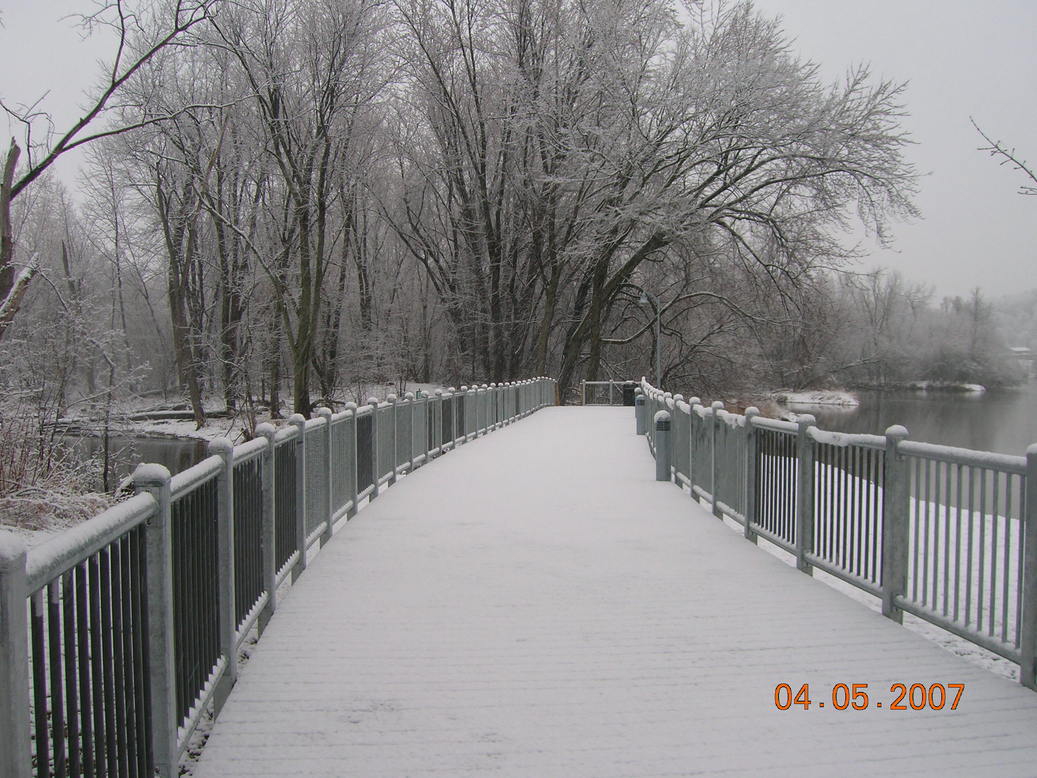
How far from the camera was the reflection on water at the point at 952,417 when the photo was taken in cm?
2970

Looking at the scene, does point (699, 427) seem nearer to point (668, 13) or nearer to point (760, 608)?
point (760, 608)

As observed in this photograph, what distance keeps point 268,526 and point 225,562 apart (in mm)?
1219

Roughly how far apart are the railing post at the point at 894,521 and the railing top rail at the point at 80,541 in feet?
14.0

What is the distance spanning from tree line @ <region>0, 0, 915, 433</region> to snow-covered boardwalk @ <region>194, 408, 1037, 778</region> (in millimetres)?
15411

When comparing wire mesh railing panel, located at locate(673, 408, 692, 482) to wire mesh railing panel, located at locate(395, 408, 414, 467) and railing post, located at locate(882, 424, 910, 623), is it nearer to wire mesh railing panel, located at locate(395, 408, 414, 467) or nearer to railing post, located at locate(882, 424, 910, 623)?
wire mesh railing panel, located at locate(395, 408, 414, 467)

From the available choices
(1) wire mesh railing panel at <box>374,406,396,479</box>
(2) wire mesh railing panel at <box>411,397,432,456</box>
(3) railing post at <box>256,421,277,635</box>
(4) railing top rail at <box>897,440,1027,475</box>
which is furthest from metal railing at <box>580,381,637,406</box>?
(4) railing top rail at <box>897,440,1027,475</box>

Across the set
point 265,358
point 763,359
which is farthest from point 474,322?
point 763,359

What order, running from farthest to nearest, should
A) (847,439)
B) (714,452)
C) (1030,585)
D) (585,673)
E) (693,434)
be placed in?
1. (693,434)
2. (714,452)
3. (847,439)
4. (585,673)
5. (1030,585)

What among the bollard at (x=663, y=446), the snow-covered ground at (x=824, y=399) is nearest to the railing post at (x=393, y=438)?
the bollard at (x=663, y=446)

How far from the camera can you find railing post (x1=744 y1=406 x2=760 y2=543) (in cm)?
800

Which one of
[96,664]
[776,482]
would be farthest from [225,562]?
[776,482]

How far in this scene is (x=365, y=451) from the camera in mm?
10188

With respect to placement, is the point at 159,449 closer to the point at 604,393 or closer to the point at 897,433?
the point at 604,393

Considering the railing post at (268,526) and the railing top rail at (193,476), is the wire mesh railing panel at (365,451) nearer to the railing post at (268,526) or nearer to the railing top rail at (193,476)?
the railing post at (268,526)
